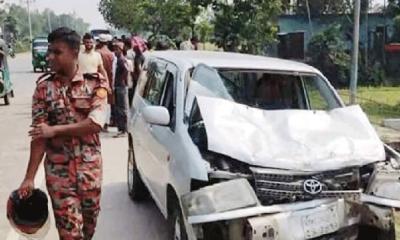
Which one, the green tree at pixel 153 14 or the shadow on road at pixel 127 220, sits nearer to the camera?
the shadow on road at pixel 127 220

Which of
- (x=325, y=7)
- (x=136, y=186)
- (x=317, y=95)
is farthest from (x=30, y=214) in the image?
(x=325, y=7)

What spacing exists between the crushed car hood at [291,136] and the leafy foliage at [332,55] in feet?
62.8

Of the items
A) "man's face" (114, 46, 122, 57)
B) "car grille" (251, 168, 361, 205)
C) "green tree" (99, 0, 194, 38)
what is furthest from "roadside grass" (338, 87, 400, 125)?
"car grille" (251, 168, 361, 205)

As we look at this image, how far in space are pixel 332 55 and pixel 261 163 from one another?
20.4m

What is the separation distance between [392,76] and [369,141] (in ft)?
71.2

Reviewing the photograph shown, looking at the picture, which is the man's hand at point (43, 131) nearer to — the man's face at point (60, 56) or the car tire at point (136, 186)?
the man's face at point (60, 56)

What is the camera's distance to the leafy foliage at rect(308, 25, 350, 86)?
77.6ft

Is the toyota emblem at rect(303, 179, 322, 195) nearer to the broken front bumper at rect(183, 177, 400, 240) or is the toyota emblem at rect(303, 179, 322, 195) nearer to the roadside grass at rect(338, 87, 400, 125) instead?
the broken front bumper at rect(183, 177, 400, 240)

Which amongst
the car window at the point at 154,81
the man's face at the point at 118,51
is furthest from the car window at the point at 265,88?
the man's face at the point at 118,51

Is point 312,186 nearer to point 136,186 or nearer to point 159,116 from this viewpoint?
point 159,116

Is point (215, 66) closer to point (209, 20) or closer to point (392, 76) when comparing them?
point (209, 20)

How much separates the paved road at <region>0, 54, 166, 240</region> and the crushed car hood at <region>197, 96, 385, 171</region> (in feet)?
5.75

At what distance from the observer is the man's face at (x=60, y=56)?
3.86 metres

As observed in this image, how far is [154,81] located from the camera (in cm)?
643
